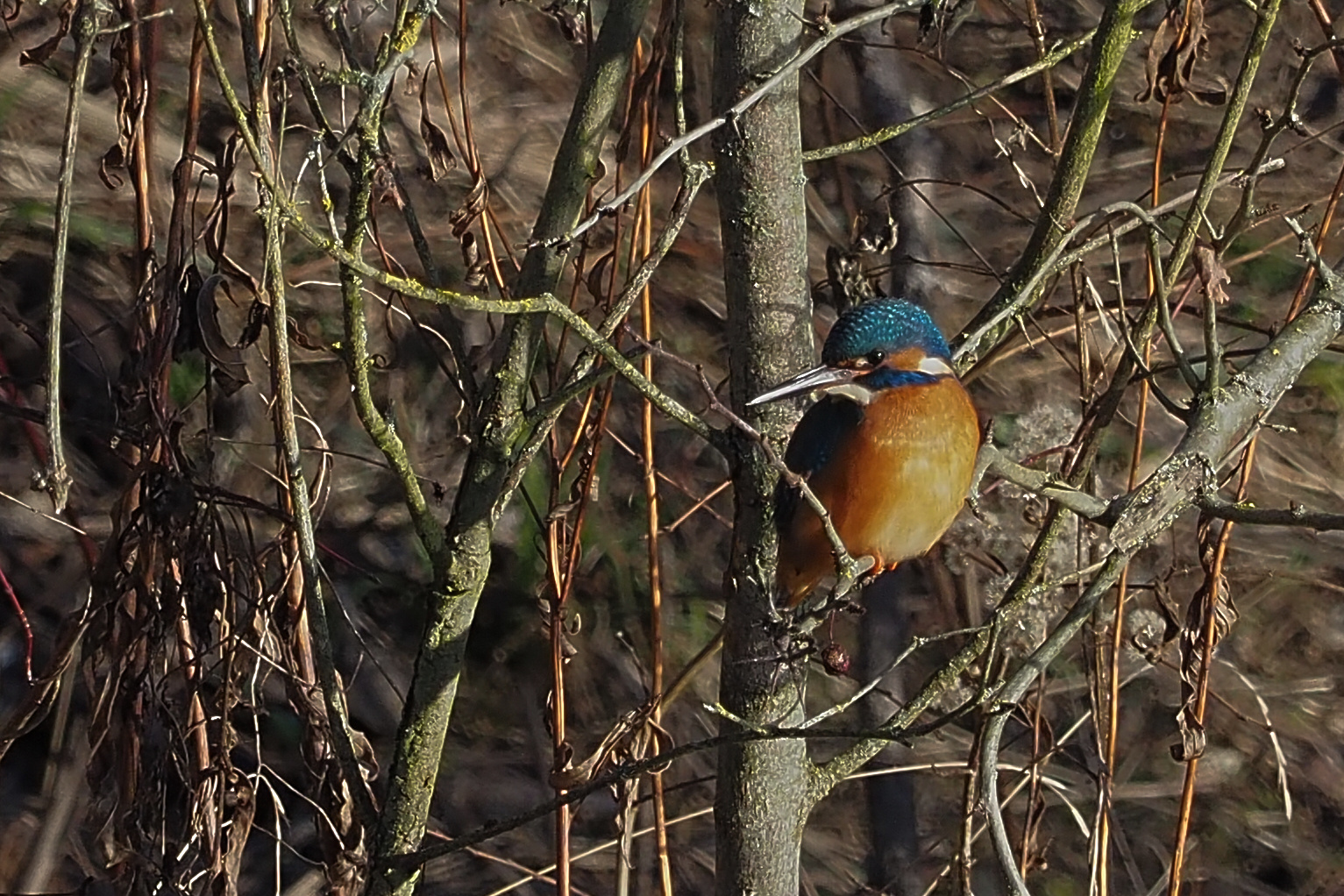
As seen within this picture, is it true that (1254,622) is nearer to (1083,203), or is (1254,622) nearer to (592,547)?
(1083,203)

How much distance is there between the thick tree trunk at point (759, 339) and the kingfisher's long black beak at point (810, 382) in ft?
0.07

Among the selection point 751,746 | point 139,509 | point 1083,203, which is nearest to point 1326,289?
point 751,746

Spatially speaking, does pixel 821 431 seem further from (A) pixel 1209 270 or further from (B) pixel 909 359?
(A) pixel 1209 270

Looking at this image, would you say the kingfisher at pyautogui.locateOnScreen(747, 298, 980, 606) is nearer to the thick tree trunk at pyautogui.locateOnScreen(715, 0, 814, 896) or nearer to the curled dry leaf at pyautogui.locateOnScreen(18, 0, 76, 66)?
the thick tree trunk at pyautogui.locateOnScreen(715, 0, 814, 896)

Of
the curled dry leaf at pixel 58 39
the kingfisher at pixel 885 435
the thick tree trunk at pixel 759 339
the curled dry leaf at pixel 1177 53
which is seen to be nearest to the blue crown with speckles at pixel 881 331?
the kingfisher at pixel 885 435

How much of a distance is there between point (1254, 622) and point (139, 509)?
330cm

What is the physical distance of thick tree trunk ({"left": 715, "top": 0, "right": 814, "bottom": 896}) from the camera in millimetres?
1689

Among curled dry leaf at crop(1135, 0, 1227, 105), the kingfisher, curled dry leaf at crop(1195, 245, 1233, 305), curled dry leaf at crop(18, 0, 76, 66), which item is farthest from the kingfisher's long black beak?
curled dry leaf at crop(18, 0, 76, 66)

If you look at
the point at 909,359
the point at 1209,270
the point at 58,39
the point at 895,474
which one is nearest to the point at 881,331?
the point at 909,359

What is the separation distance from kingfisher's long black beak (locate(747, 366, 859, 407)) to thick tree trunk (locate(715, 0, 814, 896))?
0.9 inches

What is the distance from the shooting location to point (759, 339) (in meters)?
1.73

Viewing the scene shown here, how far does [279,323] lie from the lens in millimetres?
1614

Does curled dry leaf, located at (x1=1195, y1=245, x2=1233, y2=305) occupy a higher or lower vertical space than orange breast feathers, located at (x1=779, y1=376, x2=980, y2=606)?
higher

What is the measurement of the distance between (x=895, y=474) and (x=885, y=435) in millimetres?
53
